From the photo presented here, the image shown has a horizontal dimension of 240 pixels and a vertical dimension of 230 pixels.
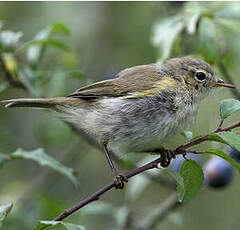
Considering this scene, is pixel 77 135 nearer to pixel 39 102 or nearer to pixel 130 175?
pixel 39 102

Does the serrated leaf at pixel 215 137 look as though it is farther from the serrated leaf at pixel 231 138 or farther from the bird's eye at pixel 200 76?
the bird's eye at pixel 200 76

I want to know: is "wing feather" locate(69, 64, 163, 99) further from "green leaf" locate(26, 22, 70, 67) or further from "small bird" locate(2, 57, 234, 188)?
"green leaf" locate(26, 22, 70, 67)

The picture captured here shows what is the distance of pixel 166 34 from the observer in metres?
3.68

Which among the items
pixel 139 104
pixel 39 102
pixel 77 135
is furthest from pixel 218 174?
pixel 39 102

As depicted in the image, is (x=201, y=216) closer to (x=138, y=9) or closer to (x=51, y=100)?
(x=138, y=9)

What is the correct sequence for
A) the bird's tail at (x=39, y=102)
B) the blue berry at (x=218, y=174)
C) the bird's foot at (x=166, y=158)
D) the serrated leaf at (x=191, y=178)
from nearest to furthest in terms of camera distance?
the serrated leaf at (x=191, y=178), the bird's foot at (x=166, y=158), the bird's tail at (x=39, y=102), the blue berry at (x=218, y=174)

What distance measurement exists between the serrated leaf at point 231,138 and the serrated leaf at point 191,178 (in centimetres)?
33

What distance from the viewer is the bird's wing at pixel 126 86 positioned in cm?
352

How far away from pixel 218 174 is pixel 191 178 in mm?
1800

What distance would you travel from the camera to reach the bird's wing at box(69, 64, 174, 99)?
352 centimetres

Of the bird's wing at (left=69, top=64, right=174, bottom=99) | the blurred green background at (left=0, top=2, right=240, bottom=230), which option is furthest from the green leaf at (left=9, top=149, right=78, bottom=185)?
the blurred green background at (left=0, top=2, right=240, bottom=230)

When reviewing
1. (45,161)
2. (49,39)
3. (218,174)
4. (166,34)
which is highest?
(49,39)

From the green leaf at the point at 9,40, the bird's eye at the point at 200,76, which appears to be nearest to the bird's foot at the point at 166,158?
the bird's eye at the point at 200,76

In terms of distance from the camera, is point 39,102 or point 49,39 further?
point 49,39
